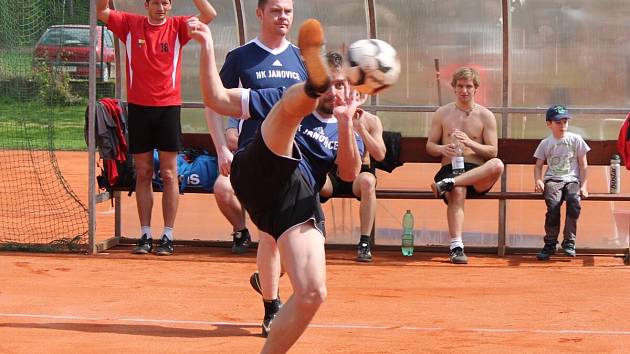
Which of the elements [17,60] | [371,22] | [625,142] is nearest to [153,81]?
[17,60]

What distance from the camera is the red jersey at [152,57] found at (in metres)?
11.3

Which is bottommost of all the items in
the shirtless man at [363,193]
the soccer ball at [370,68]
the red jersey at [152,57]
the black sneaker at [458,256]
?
the black sneaker at [458,256]

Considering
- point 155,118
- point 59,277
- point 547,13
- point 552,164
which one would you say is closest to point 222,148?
point 59,277

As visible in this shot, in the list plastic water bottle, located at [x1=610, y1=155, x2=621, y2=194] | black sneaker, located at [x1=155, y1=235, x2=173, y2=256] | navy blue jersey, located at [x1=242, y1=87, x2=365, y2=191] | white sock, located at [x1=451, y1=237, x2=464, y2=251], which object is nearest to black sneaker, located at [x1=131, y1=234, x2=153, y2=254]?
black sneaker, located at [x1=155, y1=235, x2=173, y2=256]

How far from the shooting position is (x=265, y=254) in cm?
718

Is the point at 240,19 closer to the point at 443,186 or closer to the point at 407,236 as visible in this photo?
the point at 407,236

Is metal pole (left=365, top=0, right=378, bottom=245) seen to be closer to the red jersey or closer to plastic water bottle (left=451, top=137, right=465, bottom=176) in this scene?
plastic water bottle (left=451, top=137, right=465, bottom=176)

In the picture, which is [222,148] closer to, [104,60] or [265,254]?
[265,254]

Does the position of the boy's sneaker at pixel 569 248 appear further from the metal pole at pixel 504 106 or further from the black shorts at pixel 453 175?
the black shorts at pixel 453 175

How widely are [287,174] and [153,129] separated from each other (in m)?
5.72

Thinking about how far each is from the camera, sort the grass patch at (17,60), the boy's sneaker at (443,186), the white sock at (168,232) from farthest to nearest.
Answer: the grass patch at (17,60) → the white sock at (168,232) → the boy's sneaker at (443,186)

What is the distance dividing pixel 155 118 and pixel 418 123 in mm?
2893

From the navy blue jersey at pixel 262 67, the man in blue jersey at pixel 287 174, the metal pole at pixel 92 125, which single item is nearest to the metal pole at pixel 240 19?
the metal pole at pixel 92 125

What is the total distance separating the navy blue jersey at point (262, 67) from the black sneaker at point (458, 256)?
4.38 meters
